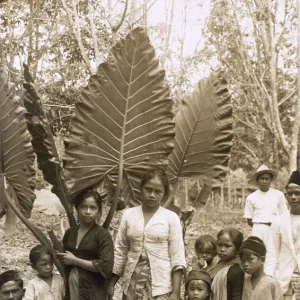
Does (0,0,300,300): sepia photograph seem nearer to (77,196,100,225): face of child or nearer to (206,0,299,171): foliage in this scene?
(77,196,100,225): face of child

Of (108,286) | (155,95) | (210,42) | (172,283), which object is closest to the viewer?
(172,283)

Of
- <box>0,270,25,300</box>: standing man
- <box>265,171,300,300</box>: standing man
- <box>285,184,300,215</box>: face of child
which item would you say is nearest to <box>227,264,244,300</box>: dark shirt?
<box>265,171,300,300</box>: standing man

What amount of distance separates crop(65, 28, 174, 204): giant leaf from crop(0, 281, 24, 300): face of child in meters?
0.79

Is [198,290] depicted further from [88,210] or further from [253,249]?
[88,210]

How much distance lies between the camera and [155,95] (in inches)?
159

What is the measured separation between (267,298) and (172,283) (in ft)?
1.98

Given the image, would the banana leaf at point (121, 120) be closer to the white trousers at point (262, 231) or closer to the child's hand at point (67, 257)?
the child's hand at point (67, 257)

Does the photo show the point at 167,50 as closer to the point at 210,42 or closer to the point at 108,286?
the point at 210,42

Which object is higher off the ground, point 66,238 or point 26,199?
point 26,199

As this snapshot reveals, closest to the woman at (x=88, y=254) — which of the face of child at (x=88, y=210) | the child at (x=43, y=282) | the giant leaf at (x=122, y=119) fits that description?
the face of child at (x=88, y=210)

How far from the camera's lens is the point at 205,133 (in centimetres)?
449

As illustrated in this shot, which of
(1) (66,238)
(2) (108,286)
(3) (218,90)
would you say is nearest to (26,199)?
(1) (66,238)

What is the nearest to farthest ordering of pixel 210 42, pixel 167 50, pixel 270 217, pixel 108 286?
1. pixel 108 286
2. pixel 270 217
3. pixel 167 50
4. pixel 210 42

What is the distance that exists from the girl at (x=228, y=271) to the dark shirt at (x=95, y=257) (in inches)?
29.0
